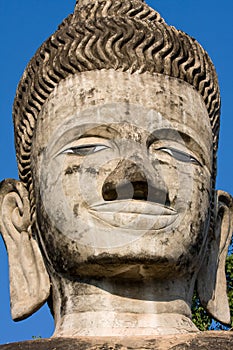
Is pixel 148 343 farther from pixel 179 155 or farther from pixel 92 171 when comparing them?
pixel 179 155

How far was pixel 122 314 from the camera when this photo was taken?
21.9ft

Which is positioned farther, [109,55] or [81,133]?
[109,55]

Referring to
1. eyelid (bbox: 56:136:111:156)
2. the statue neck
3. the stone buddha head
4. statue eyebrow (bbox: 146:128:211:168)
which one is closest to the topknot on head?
the stone buddha head

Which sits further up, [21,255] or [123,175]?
[123,175]

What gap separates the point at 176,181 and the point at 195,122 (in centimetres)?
66

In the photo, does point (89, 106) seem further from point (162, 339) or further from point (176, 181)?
point (162, 339)

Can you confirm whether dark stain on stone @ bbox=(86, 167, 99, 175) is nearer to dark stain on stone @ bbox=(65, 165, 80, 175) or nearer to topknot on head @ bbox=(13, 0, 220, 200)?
dark stain on stone @ bbox=(65, 165, 80, 175)

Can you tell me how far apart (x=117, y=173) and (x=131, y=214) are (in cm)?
32

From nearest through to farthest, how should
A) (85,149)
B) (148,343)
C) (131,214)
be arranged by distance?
1. (148,343)
2. (131,214)
3. (85,149)

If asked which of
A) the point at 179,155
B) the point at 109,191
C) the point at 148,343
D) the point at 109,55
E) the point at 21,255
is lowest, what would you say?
the point at 148,343

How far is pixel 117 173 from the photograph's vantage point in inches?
263

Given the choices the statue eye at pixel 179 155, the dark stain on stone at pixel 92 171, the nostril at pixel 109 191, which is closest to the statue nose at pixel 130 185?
the nostril at pixel 109 191

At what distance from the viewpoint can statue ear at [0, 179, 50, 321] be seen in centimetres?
723

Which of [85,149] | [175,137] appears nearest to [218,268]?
[175,137]
